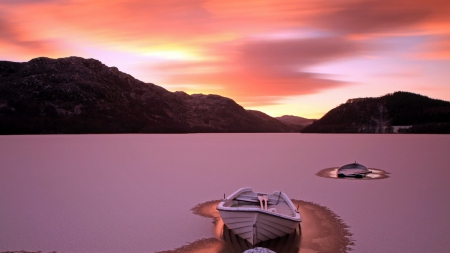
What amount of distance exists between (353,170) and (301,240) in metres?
23.4

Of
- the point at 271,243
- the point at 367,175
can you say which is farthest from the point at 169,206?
the point at 367,175

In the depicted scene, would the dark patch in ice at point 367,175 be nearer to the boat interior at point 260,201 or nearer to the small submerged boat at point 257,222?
the boat interior at point 260,201

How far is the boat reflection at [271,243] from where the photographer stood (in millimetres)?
12008

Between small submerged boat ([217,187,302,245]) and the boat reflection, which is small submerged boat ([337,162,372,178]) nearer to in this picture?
the boat reflection

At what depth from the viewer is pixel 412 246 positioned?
40.5 feet

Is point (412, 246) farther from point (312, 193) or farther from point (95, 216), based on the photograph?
point (95, 216)

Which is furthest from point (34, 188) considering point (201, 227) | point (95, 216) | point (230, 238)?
point (230, 238)

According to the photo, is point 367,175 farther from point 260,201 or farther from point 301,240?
point 301,240

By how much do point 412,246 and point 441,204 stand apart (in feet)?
25.3

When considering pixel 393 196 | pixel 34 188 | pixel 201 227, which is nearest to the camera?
pixel 201 227

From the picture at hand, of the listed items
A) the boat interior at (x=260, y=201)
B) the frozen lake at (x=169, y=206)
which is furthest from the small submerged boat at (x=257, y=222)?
the boat interior at (x=260, y=201)

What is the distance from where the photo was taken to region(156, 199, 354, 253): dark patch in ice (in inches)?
479

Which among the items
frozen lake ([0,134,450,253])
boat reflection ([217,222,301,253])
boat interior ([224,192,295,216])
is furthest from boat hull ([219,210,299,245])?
boat interior ([224,192,295,216])

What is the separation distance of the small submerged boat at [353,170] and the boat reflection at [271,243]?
1847 cm
